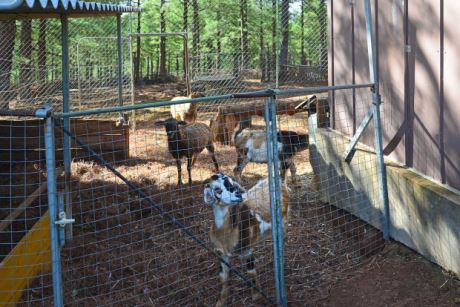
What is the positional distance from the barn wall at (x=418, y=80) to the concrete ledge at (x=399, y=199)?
173mm

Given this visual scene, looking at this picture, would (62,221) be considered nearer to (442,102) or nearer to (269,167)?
(269,167)

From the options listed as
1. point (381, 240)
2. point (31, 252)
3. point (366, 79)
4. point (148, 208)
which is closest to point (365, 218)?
point (381, 240)

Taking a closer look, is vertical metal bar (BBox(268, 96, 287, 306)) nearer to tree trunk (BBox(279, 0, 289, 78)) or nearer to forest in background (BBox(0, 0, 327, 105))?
forest in background (BBox(0, 0, 327, 105))

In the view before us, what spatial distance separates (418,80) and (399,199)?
1038mm

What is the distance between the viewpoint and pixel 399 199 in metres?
4.71

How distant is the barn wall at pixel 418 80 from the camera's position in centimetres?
404

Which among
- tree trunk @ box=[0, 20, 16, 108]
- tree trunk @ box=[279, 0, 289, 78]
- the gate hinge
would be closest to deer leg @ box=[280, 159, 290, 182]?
the gate hinge

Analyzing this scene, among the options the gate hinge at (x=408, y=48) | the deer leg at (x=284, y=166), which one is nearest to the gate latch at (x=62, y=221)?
the gate hinge at (x=408, y=48)

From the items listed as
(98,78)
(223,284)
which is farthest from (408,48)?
(98,78)

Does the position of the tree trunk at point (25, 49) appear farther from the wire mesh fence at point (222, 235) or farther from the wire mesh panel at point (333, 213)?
the wire mesh panel at point (333, 213)

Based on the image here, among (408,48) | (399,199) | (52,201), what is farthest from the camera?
(399,199)

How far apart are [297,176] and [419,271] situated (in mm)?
3739

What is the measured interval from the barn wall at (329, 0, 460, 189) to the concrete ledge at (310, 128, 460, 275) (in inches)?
6.8

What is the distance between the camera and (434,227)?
4191 millimetres
